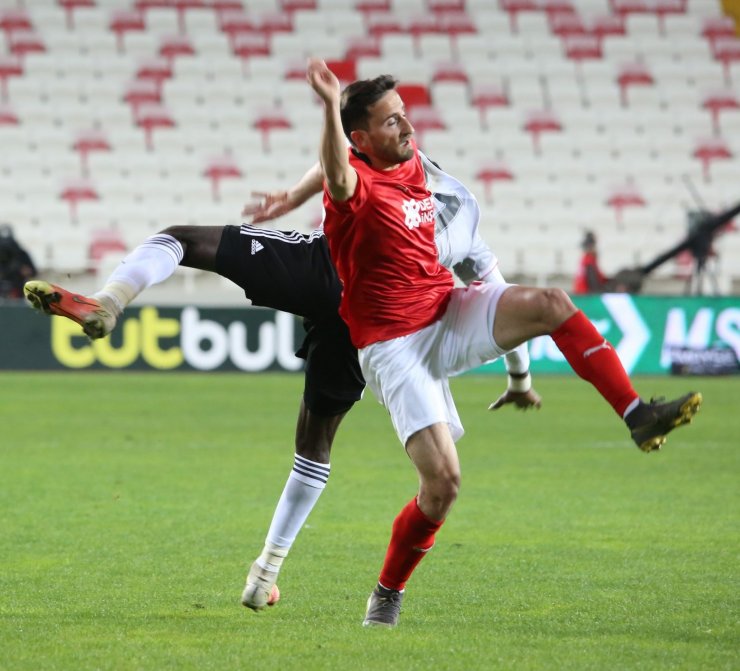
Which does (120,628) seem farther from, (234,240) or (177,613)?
(234,240)

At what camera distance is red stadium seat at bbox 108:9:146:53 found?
79.6 feet

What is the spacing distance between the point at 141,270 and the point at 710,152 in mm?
20807

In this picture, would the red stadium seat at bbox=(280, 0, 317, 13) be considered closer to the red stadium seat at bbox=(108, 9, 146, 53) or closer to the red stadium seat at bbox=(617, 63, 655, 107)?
the red stadium seat at bbox=(108, 9, 146, 53)

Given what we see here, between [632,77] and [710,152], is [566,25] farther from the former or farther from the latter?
[710,152]

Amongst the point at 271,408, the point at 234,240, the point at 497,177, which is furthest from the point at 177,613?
the point at 497,177

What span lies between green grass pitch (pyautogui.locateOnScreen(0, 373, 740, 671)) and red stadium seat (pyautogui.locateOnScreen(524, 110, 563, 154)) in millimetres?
12166

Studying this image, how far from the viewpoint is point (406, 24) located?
83.3ft

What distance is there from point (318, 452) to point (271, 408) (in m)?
8.48

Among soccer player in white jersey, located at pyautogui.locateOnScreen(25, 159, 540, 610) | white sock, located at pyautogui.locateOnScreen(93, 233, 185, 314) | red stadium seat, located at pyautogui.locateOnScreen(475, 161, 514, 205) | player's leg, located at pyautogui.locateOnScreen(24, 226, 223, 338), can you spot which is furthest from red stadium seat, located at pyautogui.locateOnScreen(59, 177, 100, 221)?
white sock, located at pyautogui.locateOnScreen(93, 233, 185, 314)

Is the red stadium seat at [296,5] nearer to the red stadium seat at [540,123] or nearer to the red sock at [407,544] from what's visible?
the red stadium seat at [540,123]

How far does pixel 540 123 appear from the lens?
24109mm

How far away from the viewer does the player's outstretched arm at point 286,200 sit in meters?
5.13

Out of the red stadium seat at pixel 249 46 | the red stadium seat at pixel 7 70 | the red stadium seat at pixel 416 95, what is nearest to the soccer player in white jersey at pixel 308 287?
the red stadium seat at pixel 7 70

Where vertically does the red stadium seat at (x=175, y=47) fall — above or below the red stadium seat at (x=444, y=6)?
below
